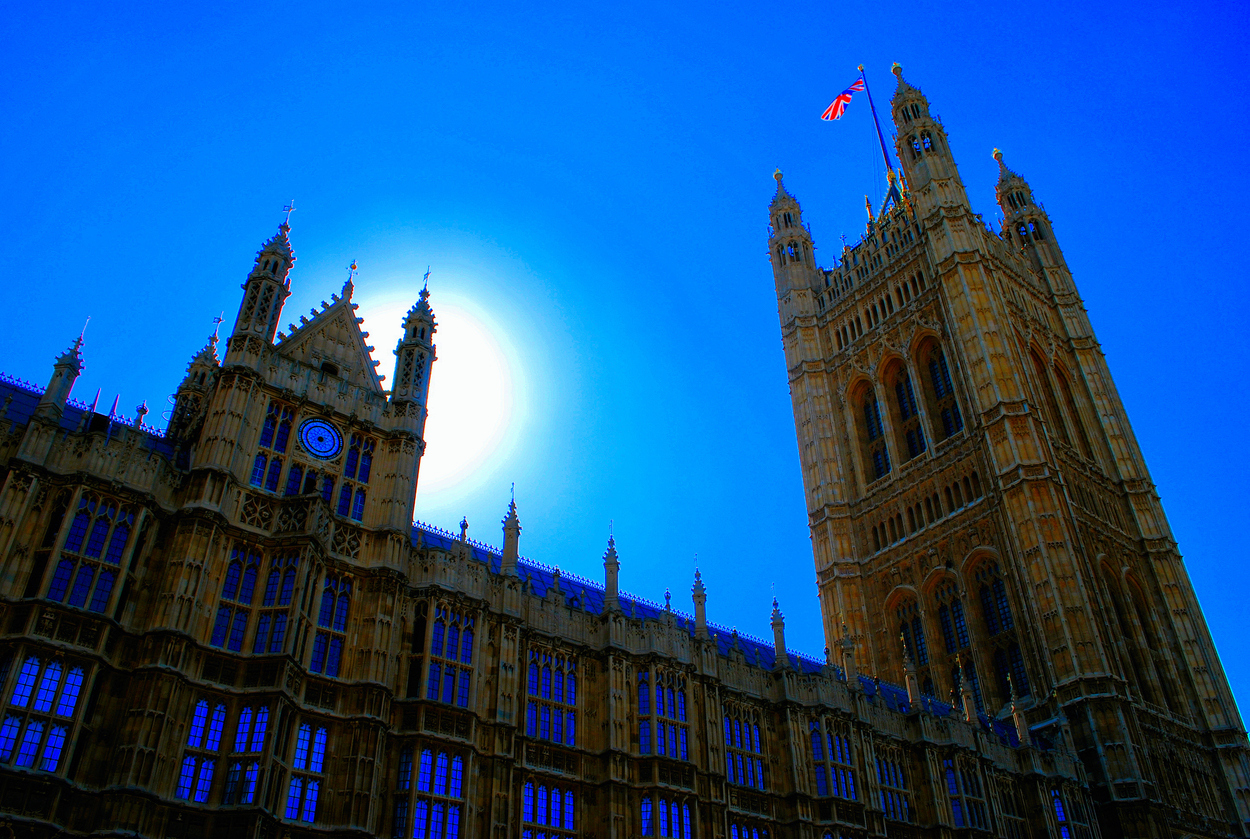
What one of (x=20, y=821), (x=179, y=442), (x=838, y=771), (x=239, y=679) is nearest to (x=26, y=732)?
(x=20, y=821)

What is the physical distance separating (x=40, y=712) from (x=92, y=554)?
468 cm

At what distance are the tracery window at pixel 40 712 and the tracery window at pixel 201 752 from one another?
2.96m

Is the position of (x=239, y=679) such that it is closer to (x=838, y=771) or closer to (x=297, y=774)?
(x=297, y=774)

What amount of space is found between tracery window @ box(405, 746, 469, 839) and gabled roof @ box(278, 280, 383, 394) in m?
14.2

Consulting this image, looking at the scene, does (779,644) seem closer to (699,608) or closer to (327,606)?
(699,608)

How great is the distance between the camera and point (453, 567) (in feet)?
110

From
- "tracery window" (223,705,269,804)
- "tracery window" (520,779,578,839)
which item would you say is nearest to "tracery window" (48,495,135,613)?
"tracery window" (223,705,269,804)

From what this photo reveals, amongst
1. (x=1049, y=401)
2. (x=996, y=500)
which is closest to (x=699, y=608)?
(x=996, y=500)

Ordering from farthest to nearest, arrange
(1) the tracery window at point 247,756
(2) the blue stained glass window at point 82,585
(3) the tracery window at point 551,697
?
(3) the tracery window at point 551,697
(2) the blue stained glass window at point 82,585
(1) the tracery window at point 247,756

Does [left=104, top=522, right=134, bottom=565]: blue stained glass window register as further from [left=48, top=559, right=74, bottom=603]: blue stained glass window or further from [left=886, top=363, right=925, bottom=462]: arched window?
[left=886, top=363, right=925, bottom=462]: arched window

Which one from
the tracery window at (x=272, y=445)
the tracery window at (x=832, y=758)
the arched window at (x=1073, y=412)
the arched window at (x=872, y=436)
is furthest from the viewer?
the arched window at (x=872, y=436)

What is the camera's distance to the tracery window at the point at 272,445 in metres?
31.8

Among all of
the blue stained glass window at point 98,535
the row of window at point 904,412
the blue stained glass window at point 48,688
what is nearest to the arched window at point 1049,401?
the row of window at point 904,412

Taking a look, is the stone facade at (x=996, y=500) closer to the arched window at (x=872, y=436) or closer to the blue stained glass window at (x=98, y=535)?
the arched window at (x=872, y=436)
